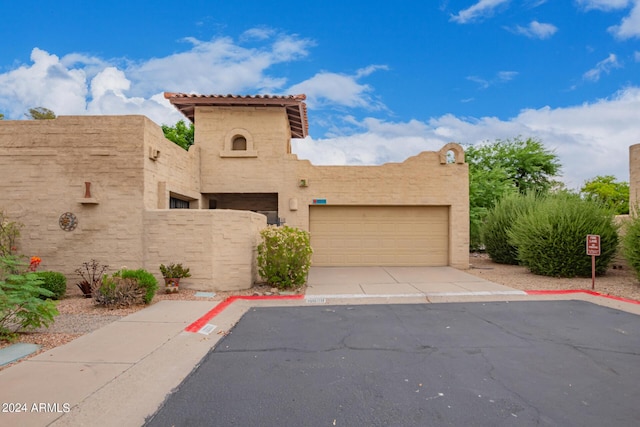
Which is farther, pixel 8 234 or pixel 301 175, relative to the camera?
pixel 301 175

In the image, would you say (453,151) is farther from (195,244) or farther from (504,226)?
(195,244)

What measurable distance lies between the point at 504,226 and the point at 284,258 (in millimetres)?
12211

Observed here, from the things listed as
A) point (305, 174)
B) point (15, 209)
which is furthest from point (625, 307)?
point (15, 209)

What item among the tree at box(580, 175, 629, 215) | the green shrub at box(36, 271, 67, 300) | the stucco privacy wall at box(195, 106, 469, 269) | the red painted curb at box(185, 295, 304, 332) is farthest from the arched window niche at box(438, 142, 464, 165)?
the tree at box(580, 175, 629, 215)

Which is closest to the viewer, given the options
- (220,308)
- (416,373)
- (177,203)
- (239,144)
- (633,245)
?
(416,373)

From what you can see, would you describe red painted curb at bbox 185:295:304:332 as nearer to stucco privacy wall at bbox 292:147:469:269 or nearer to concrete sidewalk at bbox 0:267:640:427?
concrete sidewalk at bbox 0:267:640:427

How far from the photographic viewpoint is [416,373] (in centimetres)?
447

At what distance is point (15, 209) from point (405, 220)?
1261 cm

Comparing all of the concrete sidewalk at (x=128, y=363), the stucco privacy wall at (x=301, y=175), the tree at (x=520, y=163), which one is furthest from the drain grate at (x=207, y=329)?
the tree at (x=520, y=163)

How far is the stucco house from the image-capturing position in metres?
9.74

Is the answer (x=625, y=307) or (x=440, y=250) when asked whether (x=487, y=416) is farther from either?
(x=440, y=250)

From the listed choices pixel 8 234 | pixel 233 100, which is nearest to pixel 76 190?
pixel 8 234

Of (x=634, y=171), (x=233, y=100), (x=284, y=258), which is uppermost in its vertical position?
(x=233, y=100)

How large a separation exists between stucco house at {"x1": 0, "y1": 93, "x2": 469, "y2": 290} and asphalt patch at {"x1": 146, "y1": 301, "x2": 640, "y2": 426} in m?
4.04
